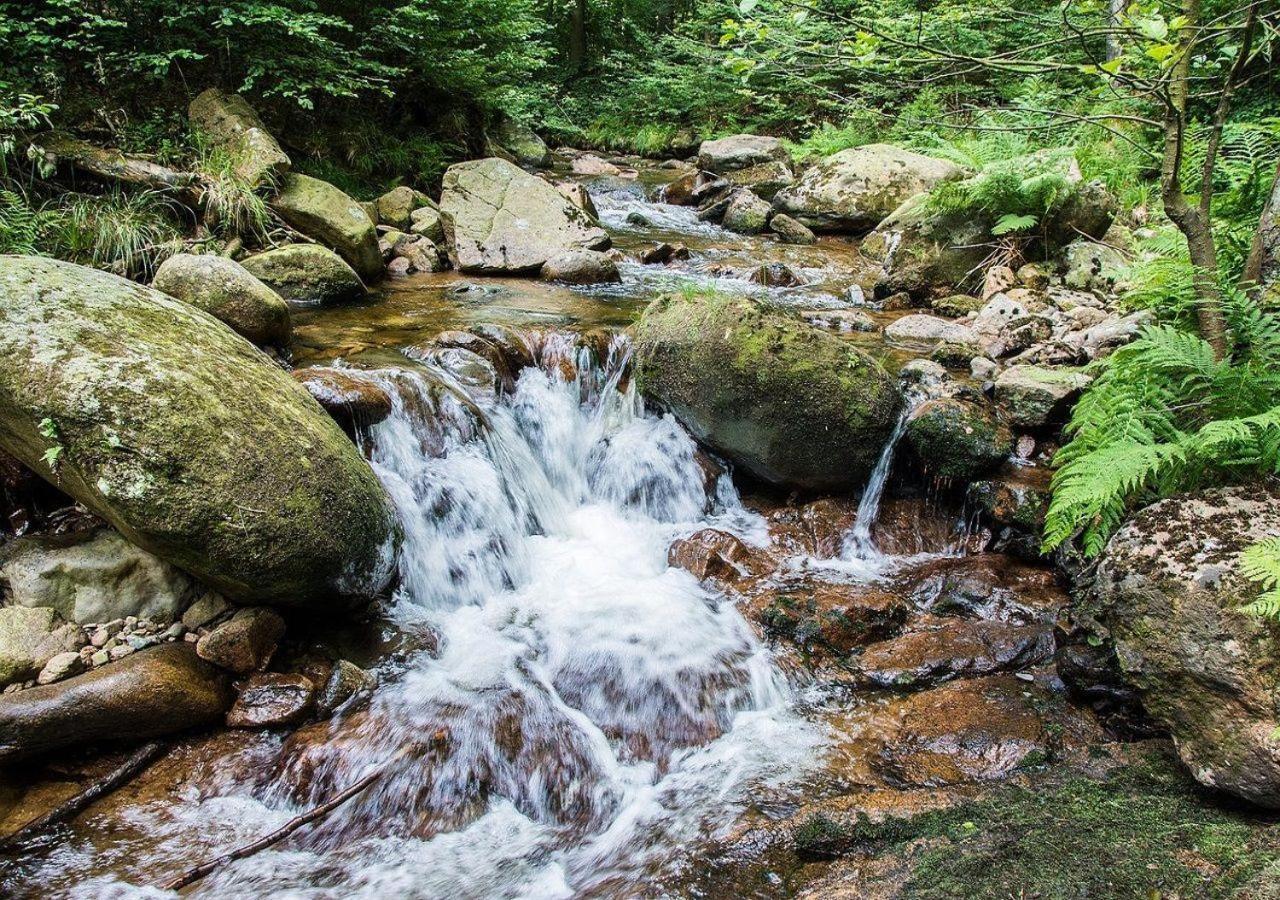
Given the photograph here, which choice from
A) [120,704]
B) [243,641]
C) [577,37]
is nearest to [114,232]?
[243,641]

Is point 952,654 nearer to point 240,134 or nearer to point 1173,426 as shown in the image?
point 1173,426

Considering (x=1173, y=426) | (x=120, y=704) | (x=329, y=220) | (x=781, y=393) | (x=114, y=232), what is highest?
(x=329, y=220)

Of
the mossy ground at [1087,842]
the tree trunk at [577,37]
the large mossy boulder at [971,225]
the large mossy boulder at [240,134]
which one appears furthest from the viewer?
the tree trunk at [577,37]

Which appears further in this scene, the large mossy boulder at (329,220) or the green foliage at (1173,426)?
the large mossy boulder at (329,220)

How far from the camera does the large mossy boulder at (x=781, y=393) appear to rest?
5.43 meters

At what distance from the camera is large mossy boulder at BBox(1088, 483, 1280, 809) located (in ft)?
7.74

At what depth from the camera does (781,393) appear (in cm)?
543

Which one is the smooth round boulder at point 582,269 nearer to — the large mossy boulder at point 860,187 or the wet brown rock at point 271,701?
the large mossy boulder at point 860,187

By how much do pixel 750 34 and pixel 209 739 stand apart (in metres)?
4.08

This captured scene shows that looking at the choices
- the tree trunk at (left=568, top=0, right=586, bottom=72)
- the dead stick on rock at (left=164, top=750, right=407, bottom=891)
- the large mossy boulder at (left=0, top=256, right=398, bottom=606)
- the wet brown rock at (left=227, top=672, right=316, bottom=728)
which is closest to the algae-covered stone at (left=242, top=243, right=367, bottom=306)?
the large mossy boulder at (left=0, top=256, right=398, bottom=606)

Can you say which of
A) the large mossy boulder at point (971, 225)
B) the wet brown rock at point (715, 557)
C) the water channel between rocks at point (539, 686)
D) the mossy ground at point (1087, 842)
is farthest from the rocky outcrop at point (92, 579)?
the large mossy boulder at point (971, 225)

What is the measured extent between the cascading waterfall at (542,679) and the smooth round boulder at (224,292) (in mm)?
1158

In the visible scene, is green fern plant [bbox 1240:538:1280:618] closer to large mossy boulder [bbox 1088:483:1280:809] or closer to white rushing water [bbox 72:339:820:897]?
large mossy boulder [bbox 1088:483:1280:809]

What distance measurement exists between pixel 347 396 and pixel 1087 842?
4.91 m
